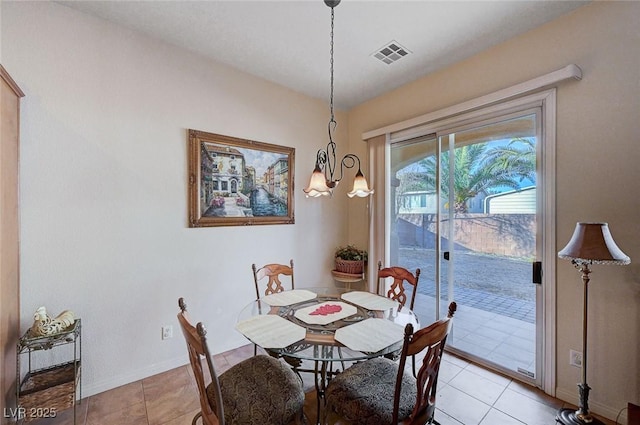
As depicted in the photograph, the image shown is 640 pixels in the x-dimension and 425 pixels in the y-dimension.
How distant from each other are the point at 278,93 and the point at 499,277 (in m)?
2.97

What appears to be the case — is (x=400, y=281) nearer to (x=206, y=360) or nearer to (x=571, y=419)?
(x=571, y=419)

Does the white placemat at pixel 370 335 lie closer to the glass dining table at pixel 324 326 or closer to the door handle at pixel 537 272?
the glass dining table at pixel 324 326

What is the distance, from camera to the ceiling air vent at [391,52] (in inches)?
95.4

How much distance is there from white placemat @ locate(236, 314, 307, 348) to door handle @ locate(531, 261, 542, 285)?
193 centimetres

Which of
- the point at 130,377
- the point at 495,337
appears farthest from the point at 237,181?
the point at 495,337

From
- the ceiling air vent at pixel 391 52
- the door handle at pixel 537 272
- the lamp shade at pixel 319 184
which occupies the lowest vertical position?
the door handle at pixel 537 272

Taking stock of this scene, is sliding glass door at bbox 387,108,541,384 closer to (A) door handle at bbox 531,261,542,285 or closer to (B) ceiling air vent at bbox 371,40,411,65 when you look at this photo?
(A) door handle at bbox 531,261,542,285

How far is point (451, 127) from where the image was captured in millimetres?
2729

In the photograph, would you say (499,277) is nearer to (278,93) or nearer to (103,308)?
(278,93)

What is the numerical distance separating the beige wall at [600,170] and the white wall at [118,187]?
8.88 feet

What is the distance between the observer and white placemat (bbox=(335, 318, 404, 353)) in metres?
1.42

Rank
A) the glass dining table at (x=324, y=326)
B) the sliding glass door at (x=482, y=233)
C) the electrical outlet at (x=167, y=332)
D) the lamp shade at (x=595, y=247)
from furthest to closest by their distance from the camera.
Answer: the electrical outlet at (x=167, y=332), the sliding glass door at (x=482, y=233), the lamp shade at (x=595, y=247), the glass dining table at (x=324, y=326)
